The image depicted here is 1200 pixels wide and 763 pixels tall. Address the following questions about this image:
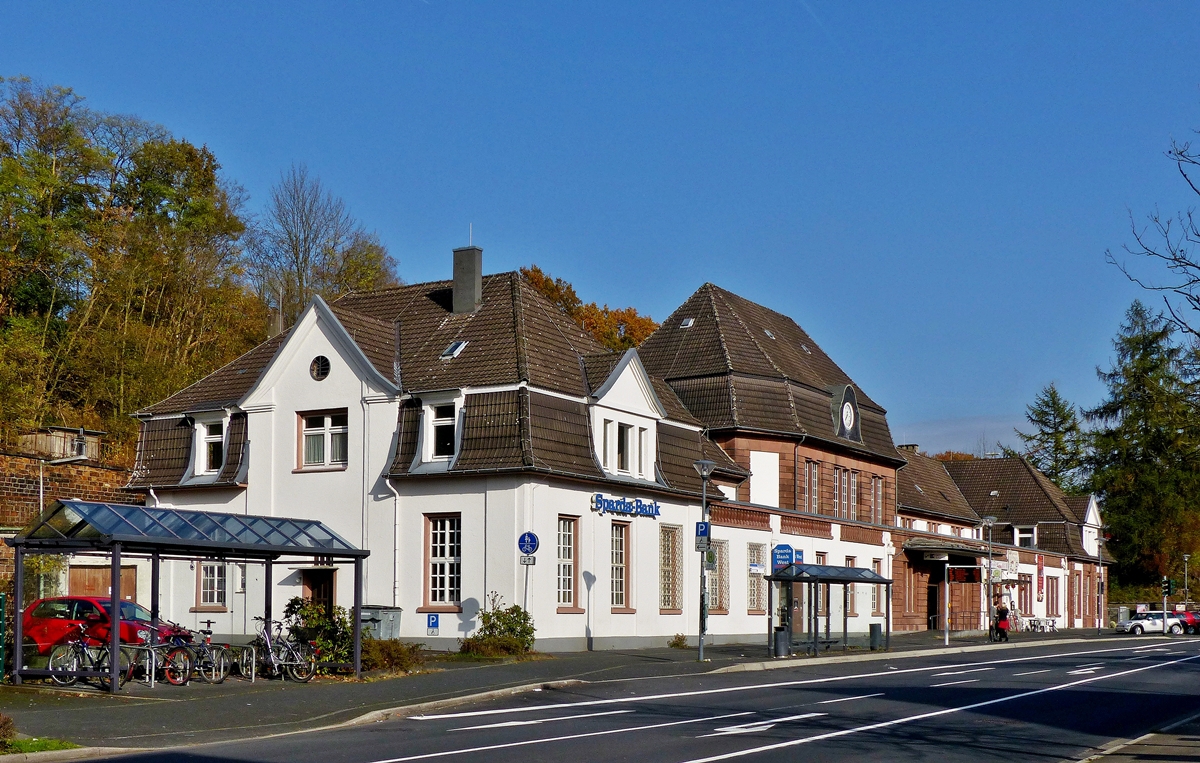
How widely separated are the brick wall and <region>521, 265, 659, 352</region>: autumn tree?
3155cm

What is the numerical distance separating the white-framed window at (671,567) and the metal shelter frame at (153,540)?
13348mm

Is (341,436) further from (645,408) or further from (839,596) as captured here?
(839,596)

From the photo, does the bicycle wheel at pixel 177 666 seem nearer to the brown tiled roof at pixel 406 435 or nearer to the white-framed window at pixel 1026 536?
the brown tiled roof at pixel 406 435

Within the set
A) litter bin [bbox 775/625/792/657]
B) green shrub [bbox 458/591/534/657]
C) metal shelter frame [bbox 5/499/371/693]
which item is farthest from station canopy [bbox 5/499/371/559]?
litter bin [bbox 775/625/792/657]

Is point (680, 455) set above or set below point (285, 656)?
above

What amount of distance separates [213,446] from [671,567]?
13462 millimetres

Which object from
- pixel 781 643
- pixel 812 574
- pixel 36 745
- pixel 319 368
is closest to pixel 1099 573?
pixel 812 574

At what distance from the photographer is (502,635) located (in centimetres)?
3117

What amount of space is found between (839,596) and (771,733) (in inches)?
1328

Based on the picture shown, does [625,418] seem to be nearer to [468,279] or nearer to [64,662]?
[468,279]

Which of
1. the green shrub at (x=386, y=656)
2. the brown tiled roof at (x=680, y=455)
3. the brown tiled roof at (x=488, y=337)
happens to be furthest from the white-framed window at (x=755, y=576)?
the green shrub at (x=386, y=656)

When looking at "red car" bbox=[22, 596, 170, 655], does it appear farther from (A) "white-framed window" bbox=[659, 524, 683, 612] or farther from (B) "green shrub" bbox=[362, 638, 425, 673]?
(A) "white-framed window" bbox=[659, 524, 683, 612]

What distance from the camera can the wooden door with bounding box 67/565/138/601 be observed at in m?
37.3

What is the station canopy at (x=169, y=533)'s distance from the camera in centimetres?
2216
